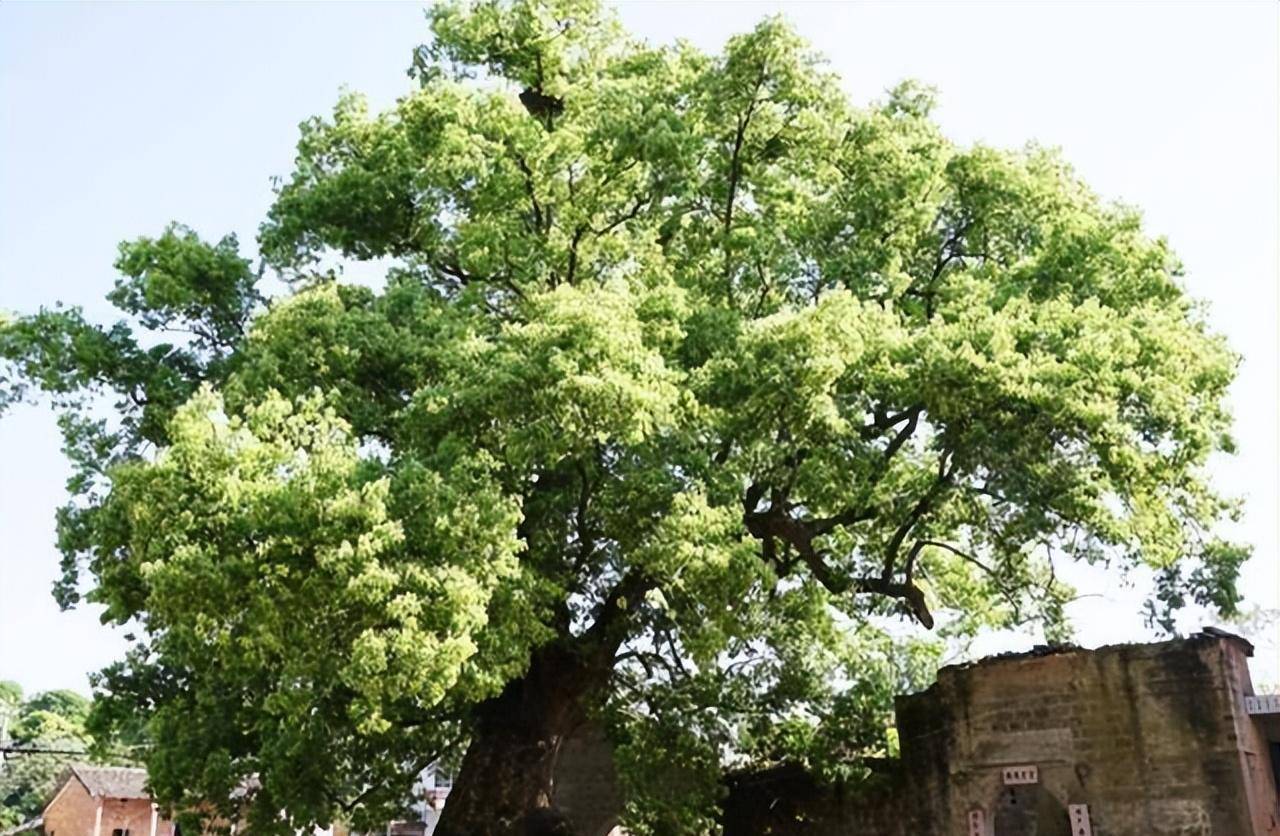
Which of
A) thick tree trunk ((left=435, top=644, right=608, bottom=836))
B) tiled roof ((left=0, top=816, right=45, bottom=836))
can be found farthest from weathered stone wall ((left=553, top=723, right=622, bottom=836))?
tiled roof ((left=0, top=816, right=45, bottom=836))

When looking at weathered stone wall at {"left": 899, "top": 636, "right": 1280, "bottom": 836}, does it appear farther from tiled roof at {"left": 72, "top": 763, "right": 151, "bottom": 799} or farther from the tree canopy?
the tree canopy

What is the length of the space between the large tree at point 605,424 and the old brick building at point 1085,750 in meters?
0.95

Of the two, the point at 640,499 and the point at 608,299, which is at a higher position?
the point at 608,299

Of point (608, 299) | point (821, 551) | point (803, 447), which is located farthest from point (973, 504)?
point (608, 299)

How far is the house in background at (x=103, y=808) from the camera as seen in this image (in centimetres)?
2947

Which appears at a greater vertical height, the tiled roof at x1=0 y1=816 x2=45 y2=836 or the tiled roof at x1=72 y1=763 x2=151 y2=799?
the tiled roof at x1=72 y1=763 x2=151 y2=799

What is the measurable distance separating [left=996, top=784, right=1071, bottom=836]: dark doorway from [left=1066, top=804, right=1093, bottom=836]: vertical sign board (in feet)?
0.95

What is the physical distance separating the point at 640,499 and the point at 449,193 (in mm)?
4811

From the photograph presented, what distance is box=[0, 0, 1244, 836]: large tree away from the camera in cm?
931

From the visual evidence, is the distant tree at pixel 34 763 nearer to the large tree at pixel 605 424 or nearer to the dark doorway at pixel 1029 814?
the large tree at pixel 605 424

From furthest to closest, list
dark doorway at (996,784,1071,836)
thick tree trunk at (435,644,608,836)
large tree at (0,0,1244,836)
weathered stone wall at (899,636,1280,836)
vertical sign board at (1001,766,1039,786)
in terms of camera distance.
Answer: dark doorway at (996,784,1071,836)
vertical sign board at (1001,766,1039,786)
thick tree trunk at (435,644,608,836)
weathered stone wall at (899,636,1280,836)
large tree at (0,0,1244,836)

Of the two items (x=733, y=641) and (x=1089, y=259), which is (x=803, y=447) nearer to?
(x=733, y=641)

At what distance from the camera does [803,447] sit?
462 inches

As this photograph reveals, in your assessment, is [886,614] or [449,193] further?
[886,614]
